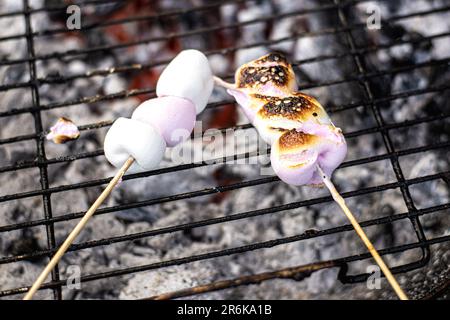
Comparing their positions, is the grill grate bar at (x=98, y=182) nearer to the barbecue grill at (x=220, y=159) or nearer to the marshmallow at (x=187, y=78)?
the barbecue grill at (x=220, y=159)

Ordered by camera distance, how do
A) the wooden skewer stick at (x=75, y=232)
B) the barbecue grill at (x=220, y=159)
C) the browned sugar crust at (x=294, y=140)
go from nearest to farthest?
the wooden skewer stick at (x=75, y=232), the browned sugar crust at (x=294, y=140), the barbecue grill at (x=220, y=159)

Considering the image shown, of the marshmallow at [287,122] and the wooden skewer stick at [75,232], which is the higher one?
the marshmallow at [287,122]

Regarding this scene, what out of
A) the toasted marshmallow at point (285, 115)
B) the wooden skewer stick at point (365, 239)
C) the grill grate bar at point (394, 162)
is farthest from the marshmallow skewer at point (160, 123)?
the grill grate bar at point (394, 162)

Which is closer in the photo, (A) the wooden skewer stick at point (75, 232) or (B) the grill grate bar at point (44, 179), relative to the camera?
(A) the wooden skewer stick at point (75, 232)

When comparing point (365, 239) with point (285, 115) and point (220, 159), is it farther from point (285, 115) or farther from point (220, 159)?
point (220, 159)

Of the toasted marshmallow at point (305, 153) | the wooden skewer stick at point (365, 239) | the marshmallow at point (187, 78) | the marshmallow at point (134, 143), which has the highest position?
the marshmallow at point (187, 78)

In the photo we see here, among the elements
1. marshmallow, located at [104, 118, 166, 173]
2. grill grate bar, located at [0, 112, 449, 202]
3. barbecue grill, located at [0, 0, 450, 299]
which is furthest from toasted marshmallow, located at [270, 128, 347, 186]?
marshmallow, located at [104, 118, 166, 173]

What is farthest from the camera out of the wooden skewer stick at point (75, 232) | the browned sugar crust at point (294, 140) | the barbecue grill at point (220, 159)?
the barbecue grill at point (220, 159)

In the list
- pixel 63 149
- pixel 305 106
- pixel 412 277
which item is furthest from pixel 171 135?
pixel 412 277
